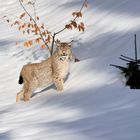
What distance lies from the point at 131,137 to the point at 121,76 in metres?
2.81

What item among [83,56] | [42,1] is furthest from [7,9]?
[83,56]

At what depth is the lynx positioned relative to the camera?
9.32 meters

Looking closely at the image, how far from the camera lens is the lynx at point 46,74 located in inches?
367

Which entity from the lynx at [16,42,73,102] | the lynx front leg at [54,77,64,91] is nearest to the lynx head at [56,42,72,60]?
the lynx at [16,42,73,102]

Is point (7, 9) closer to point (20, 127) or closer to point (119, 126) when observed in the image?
point (20, 127)

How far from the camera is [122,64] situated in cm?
859

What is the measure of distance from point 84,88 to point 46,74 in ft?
3.82

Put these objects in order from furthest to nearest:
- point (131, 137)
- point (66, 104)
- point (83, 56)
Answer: point (83, 56), point (66, 104), point (131, 137)

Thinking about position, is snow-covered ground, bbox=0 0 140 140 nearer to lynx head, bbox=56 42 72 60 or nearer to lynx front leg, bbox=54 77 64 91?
lynx front leg, bbox=54 77 64 91

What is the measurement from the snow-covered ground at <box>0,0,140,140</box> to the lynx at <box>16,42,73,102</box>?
0.15 m

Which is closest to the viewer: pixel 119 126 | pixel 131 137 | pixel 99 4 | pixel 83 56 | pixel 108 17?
pixel 131 137

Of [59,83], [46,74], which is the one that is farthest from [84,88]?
[46,74]

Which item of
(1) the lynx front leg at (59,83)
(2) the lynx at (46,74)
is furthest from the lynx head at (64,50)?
(1) the lynx front leg at (59,83)

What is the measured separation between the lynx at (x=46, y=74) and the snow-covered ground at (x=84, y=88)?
0.50 feet
